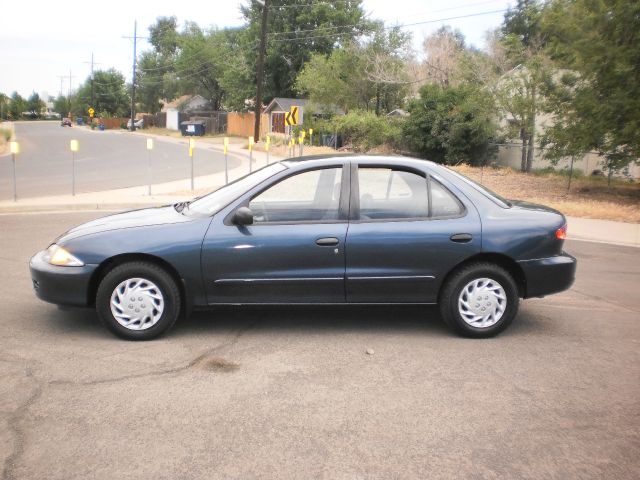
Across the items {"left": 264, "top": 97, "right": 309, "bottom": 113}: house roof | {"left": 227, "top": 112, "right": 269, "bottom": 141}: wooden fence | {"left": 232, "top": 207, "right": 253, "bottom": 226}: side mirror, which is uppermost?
{"left": 264, "top": 97, "right": 309, "bottom": 113}: house roof

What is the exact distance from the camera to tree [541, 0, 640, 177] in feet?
53.5

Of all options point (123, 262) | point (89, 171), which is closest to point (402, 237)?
point (123, 262)

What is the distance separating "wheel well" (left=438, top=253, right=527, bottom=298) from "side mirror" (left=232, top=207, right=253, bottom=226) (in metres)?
1.69

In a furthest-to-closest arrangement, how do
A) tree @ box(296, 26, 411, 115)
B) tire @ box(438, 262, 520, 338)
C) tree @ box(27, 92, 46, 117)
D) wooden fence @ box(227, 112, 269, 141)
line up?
tree @ box(27, 92, 46, 117) → wooden fence @ box(227, 112, 269, 141) → tree @ box(296, 26, 411, 115) → tire @ box(438, 262, 520, 338)

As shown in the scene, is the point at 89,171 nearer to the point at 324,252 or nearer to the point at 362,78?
the point at 324,252

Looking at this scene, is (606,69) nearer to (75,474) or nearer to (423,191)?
(423,191)

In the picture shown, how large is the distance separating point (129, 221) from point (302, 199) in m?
1.48

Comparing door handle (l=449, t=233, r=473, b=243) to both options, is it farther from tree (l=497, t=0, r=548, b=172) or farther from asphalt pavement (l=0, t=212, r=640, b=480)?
tree (l=497, t=0, r=548, b=172)

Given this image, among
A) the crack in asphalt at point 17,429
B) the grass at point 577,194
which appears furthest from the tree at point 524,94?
the crack in asphalt at point 17,429

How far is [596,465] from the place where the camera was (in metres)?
3.35

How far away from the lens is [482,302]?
5.37 m

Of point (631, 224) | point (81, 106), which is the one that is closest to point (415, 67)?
point (631, 224)

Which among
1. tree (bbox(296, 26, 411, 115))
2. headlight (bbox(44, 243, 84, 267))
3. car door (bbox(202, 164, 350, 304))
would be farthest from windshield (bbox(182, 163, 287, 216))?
tree (bbox(296, 26, 411, 115))

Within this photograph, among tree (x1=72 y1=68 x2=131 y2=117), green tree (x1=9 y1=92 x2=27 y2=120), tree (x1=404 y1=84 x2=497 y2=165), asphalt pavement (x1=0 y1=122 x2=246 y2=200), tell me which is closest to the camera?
asphalt pavement (x1=0 y1=122 x2=246 y2=200)
